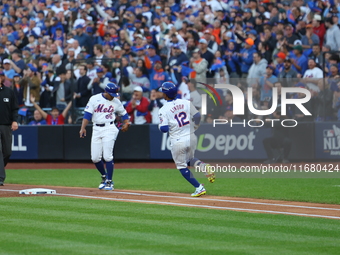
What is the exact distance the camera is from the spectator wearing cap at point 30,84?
21.7m

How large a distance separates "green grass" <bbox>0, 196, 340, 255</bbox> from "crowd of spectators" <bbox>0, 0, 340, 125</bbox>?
8.85 metres

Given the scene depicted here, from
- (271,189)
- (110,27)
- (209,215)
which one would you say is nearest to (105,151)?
(271,189)

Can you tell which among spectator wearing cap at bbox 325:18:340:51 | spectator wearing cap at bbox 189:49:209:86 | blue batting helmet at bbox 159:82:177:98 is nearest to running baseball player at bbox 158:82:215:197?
blue batting helmet at bbox 159:82:177:98

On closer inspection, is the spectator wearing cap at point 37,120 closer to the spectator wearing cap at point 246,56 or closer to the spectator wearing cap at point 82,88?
the spectator wearing cap at point 82,88

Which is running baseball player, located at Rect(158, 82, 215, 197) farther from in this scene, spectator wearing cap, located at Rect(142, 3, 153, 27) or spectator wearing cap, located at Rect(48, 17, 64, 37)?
spectator wearing cap, located at Rect(48, 17, 64, 37)

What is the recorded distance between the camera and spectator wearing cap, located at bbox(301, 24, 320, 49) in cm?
2058

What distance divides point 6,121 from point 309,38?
402 inches

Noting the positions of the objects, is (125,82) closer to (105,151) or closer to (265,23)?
(265,23)

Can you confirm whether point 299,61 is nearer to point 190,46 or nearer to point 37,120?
point 190,46

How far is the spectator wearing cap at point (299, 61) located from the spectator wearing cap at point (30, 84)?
26.8 feet

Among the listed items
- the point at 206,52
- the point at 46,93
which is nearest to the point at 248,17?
the point at 206,52

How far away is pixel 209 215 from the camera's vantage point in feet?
31.6

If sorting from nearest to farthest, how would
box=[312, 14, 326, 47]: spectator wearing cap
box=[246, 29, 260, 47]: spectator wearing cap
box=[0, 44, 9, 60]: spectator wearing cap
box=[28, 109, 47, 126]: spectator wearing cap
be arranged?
box=[312, 14, 326, 47]: spectator wearing cap < box=[246, 29, 260, 47]: spectator wearing cap < box=[28, 109, 47, 126]: spectator wearing cap < box=[0, 44, 9, 60]: spectator wearing cap

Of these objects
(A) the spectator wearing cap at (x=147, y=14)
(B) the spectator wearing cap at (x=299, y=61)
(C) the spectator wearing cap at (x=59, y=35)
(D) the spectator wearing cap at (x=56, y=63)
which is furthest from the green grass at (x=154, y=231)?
(C) the spectator wearing cap at (x=59, y=35)
